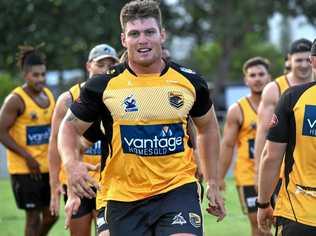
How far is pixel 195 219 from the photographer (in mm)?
5758

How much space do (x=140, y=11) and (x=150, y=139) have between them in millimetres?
880

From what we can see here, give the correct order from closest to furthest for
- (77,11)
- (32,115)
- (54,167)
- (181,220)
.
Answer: (181,220), (54,167), (32,115), (77,11)

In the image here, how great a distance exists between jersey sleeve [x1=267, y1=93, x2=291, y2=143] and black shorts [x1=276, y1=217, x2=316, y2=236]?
1.83 feet

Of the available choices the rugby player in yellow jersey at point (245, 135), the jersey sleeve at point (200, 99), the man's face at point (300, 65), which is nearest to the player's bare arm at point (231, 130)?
the rugby player in yellow jersey at point (245, 135)

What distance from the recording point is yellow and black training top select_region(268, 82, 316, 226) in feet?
18.7

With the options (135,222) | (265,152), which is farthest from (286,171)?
(135,222)

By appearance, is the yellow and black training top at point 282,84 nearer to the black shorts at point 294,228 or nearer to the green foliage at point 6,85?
the black shorts at point 294,228

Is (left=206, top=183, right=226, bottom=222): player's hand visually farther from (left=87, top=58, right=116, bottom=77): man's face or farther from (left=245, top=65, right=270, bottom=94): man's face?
(left=245, top=65, right=270, bottom=94): man's face

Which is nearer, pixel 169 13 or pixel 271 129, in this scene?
pixel 271 129

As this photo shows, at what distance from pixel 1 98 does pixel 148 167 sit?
37550 millimetres

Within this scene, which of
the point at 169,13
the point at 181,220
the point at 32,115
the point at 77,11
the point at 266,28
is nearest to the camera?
the point at 181,220

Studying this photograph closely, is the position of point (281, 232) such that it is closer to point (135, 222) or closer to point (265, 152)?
point (265, 152)

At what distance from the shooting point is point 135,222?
5.82 meters

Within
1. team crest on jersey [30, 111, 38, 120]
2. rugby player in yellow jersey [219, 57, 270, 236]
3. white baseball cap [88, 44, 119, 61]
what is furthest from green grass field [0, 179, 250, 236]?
white baseball cap [88, 44, 119, 61]
